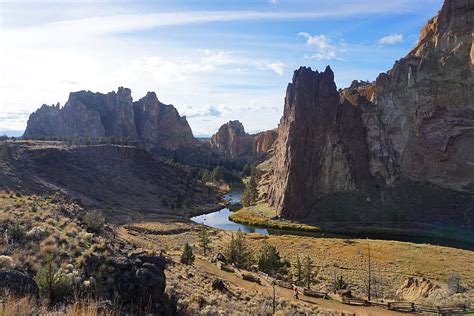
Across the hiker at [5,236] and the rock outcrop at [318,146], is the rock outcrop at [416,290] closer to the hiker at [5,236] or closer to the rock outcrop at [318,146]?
the hiker at [5,236]

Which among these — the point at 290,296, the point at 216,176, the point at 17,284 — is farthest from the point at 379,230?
the point at 17,284

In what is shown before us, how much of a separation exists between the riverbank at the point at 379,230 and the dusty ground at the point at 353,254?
1781 centimetres

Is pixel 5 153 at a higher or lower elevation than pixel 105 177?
higher

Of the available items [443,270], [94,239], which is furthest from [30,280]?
[443,270]

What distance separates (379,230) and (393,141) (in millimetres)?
29492

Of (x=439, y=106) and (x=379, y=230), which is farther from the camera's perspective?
(x=439, y=106)

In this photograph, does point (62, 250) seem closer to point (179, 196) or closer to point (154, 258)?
point (154, 258)

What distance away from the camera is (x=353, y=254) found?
192 feet

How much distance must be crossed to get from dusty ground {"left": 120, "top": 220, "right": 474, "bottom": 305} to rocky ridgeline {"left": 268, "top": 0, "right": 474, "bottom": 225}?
31.3 metres

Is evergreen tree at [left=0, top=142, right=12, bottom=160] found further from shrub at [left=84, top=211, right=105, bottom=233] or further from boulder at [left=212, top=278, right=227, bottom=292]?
boulder at [left=212, top=278, right=227, bottom=292]

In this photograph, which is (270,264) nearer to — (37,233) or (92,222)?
(92,222)

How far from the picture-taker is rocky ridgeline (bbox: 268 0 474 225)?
3807 inches

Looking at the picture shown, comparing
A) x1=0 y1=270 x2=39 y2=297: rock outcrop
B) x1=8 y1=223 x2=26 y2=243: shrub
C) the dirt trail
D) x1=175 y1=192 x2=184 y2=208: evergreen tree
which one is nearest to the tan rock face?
x1=175 y1=192 x2=184 y2=208: evergreen tree

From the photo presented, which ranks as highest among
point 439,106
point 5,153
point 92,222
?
point 439,106
